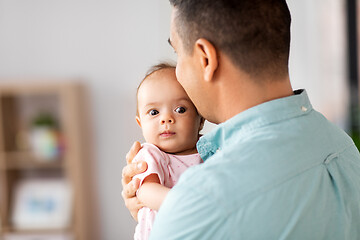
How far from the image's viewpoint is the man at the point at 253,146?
0.85 meters

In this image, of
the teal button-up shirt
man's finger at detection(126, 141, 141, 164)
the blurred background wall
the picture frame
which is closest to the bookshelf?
the picture frame

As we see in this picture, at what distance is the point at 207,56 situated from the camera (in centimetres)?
98

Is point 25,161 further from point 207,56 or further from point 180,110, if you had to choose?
point 207,56

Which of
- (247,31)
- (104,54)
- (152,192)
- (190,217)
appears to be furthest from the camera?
(104,54)

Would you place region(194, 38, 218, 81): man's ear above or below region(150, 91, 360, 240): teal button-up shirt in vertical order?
above

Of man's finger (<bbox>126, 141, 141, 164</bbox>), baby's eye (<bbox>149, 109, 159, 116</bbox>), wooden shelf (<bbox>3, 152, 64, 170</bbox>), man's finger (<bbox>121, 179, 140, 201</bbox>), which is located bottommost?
wooden shelf (<bbox>3, 152, 64, 170</bbox>)

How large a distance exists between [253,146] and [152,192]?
32 centimetres

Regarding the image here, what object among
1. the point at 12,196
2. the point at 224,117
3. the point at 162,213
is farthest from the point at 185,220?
the point at 12,196

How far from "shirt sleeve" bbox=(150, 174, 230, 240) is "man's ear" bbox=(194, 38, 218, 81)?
24 cm

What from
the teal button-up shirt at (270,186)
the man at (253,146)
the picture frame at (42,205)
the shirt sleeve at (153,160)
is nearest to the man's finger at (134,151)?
the shirt sleeve at (153,160)

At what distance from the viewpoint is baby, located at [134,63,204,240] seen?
1.22 metres

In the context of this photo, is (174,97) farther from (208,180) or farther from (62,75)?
(62,75)

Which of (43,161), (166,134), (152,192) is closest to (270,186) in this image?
(152,192)

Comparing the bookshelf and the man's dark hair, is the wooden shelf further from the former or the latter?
the man's dark hair
